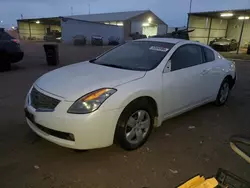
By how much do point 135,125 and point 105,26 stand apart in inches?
1144

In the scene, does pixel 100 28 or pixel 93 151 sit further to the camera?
pixel 100 28

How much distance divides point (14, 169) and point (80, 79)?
4.30ft

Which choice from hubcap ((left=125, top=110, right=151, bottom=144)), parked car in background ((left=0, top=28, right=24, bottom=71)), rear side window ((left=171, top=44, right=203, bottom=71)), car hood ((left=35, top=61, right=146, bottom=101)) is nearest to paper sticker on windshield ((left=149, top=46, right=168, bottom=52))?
rear side window ((left=171, top=44, right=203, bottom=71))

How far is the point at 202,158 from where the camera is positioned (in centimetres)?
293

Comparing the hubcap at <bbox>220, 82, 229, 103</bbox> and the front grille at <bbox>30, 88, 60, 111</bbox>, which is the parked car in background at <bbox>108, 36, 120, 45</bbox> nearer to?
the hubcap at <bbox>220, 82, 229, 103</bbox>

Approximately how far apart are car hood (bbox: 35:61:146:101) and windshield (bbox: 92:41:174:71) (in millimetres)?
243

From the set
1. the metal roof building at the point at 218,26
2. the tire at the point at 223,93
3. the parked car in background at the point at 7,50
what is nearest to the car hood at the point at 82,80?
the tire at the point at 223,93

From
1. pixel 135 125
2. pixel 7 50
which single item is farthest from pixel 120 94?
pixel 7 50

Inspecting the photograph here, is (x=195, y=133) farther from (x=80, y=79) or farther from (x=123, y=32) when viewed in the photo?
(x=123, y=32)

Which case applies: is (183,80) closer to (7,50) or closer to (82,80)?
(82,80)

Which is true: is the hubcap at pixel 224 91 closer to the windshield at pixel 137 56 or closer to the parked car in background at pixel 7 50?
the windshield at pixel 137 56

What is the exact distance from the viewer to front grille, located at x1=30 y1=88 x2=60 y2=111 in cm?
264

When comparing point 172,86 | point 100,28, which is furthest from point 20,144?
point 100,28

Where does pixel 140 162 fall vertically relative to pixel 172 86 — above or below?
below
